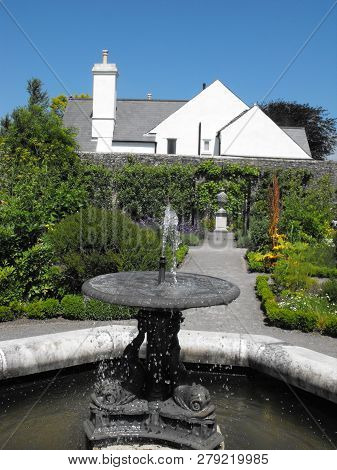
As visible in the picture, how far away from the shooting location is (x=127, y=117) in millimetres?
32594

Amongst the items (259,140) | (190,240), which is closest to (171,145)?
(259,140)

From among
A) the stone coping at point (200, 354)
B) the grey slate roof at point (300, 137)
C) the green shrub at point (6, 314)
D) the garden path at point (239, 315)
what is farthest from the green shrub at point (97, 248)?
the grey slate roof at point (300, 137)

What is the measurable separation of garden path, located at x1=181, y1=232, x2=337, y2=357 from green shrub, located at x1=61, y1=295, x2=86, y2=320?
180 cm

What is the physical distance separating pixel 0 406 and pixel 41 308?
328 centimetres

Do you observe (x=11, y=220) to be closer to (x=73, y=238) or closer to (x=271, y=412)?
(x=73, y=238)

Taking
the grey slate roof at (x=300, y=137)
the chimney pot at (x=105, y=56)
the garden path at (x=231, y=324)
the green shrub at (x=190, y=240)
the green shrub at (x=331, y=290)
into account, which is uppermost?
the chimney pot at (x=105, y=56)

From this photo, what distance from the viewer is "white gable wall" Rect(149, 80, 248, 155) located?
30953mm

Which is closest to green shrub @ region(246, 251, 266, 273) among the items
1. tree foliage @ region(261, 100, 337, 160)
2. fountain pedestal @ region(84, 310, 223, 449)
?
fountain pedestal @ region(84, 310, 223, 449)

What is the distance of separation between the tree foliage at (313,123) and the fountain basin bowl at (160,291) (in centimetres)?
4074

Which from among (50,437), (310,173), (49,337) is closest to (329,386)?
(50,437)

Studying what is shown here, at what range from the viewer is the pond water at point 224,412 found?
5.02 metres

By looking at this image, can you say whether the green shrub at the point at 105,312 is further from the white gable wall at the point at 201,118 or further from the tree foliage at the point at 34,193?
the white gable wall at the point at 201,118

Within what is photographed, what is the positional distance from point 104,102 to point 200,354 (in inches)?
1034

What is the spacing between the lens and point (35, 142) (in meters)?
22.0
